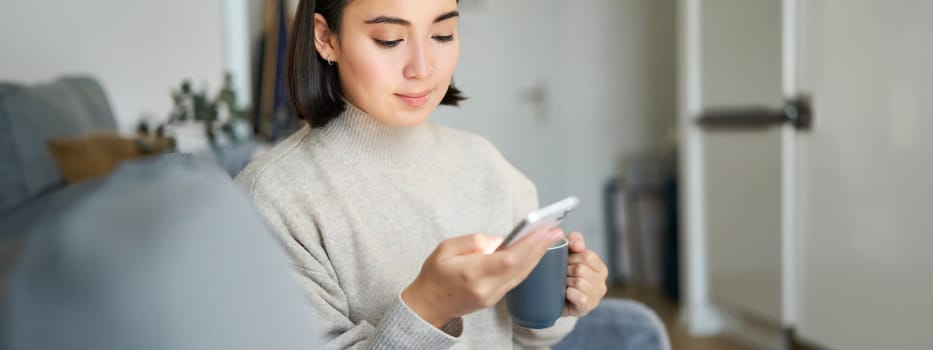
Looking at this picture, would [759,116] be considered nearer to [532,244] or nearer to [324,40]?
[324,40]

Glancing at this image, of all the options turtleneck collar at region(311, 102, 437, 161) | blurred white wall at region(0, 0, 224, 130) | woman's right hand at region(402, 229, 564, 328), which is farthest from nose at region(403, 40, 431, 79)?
blurred white wall at region(0, 0, 224, 130)

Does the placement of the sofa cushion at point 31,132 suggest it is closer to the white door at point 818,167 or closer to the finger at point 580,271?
the finger at point 580,271

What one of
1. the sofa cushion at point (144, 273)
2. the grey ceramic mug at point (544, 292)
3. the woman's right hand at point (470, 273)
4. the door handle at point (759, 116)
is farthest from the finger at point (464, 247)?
the door handle at point (759, 116)

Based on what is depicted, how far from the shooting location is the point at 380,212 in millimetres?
913

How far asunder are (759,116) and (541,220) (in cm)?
237

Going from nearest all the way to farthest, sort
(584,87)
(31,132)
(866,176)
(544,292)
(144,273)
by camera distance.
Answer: (144,273)
(544,292)
(31,132)
(866,176)
(584,87)

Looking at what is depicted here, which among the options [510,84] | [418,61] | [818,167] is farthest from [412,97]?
[510,84]

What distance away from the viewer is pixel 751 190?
292cm

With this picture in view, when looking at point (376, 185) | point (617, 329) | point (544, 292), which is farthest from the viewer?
point (617, 329)

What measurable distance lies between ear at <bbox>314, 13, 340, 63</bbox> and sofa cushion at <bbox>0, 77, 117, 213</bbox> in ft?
3.39

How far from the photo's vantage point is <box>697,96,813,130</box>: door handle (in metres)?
2.64

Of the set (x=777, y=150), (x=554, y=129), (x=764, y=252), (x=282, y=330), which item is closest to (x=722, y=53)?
(x=777, y=150)

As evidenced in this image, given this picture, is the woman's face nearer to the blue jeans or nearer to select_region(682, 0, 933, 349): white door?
the blue jeans

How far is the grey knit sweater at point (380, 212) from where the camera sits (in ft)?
2.68
